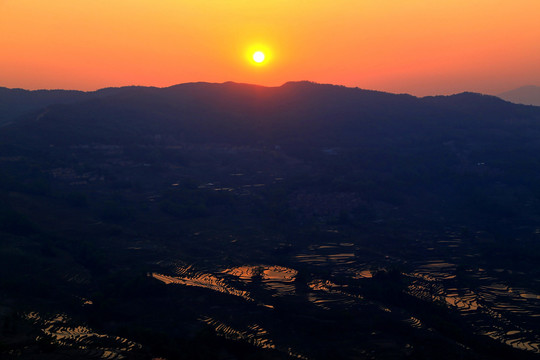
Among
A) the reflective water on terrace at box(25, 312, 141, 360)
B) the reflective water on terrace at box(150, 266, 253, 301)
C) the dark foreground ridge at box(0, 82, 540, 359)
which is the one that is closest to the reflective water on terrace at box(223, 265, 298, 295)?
the dark foreground ridge at box(0, 82, 540, 359)

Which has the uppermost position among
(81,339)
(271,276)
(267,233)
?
(81,339)

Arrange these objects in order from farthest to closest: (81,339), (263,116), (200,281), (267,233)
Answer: (263,116) < (267,233) < (200,281) < (81,339)

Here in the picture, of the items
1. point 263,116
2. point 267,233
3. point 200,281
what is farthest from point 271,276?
point 263,116

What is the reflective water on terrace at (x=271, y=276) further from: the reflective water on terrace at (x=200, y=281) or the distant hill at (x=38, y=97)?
the distant hill at (x=38, y=97)

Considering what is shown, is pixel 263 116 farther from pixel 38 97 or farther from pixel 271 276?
pixel 271 276

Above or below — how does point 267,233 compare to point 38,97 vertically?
below

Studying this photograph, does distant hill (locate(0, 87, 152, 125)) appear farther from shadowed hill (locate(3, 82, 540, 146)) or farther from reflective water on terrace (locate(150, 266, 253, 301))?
reflective water on terrace (locate(150, 266, 253, 301))

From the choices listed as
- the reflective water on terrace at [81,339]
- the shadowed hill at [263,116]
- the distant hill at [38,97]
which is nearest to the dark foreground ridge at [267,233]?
the reflective water on terrace at [81,339]

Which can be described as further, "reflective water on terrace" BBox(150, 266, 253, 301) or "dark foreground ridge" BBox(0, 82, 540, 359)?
"reflective water on terrace" BBox(150, 266, 253, 301)

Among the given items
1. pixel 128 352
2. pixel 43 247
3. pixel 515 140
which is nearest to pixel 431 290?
pixel 128 352

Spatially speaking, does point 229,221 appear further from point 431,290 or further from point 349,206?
point 431,290
